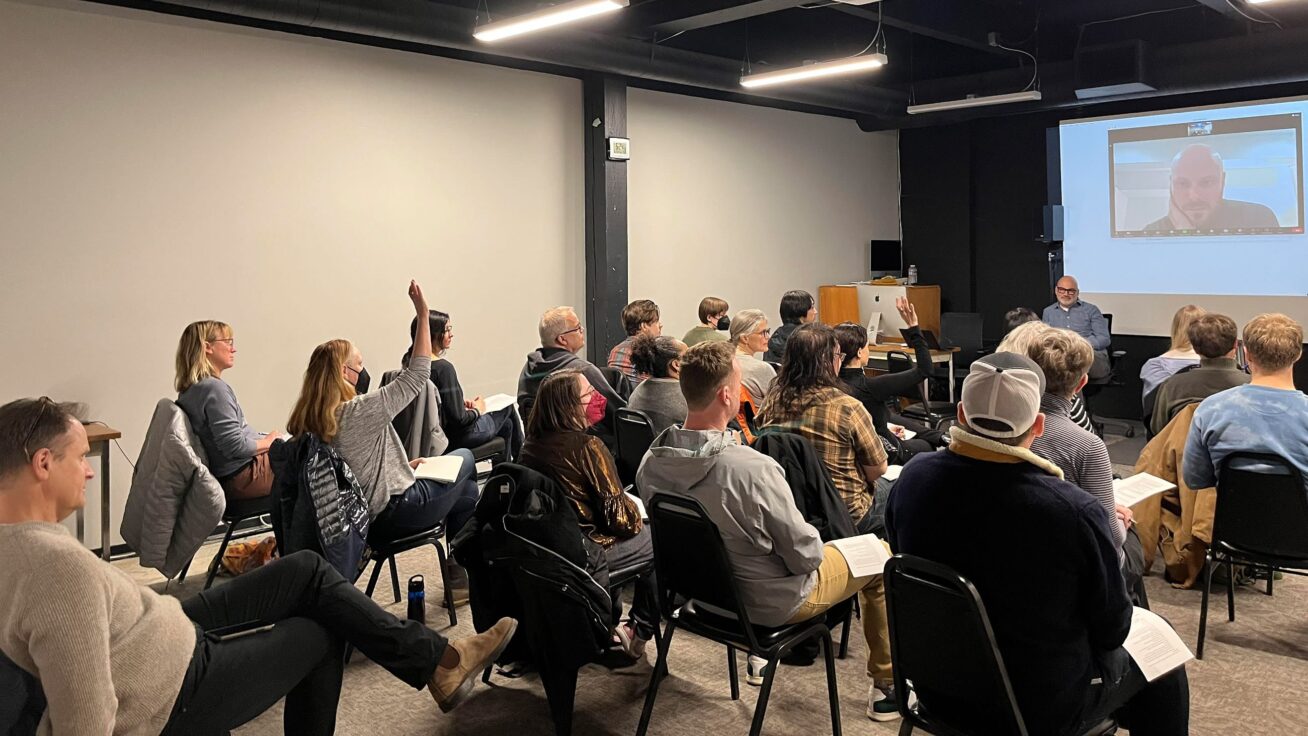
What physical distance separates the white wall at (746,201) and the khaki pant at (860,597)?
16.0 ft

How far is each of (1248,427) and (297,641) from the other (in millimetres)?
3108

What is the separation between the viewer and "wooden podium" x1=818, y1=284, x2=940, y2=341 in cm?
823

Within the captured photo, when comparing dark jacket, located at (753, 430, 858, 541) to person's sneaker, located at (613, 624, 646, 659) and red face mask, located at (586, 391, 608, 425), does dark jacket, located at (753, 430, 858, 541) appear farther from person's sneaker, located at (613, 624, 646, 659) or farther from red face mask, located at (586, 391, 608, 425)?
red face mask, located at (586, 391, 608, 425)

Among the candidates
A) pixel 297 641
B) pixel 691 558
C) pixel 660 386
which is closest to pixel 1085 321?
pixel 660 386

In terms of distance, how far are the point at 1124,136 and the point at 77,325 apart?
7846 mm

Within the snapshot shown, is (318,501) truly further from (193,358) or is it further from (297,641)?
(193,358)

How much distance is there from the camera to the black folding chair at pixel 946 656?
200cm

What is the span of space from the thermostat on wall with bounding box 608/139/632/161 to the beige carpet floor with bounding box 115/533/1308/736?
4.34 m

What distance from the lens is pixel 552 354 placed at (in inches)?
186

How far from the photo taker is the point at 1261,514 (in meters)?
3.25

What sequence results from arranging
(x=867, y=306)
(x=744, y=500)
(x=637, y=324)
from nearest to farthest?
(x=744, y=500) → (x=637, y=324) → (x=867, y=306)

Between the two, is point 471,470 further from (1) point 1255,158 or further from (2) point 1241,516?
(1) point 1255,158

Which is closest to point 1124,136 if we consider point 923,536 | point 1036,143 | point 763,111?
point 1036,143

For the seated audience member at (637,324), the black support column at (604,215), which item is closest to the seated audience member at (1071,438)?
the seated audience member at (637,324)
